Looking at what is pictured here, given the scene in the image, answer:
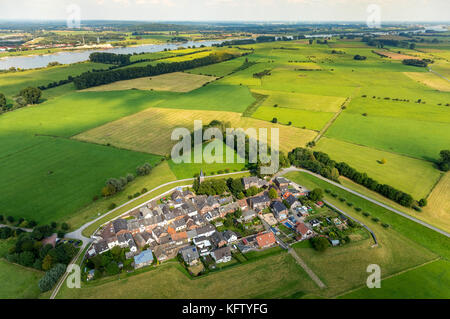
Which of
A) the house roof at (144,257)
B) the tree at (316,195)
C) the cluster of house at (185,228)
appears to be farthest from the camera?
the tree at (316,195)

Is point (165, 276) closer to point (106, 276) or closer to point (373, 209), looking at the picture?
point (106, 276)

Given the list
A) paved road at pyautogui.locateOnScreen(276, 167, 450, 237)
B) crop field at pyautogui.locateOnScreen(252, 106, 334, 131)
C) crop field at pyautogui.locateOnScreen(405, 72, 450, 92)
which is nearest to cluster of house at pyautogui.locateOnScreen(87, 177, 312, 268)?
paved road at pyautogui.locateOnScreen(276, 167, 450, 237)

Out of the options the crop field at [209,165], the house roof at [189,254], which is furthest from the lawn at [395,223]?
the house roof at [189,254]

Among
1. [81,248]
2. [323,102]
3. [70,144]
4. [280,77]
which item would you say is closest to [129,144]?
[70,144]

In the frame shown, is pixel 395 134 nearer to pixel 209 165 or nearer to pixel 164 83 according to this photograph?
pixel 209 165

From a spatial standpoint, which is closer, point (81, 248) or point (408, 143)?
point (81, 248)

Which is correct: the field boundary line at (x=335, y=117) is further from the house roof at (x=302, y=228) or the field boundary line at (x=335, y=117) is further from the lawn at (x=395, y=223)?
the house roof at (x=302, y=228)

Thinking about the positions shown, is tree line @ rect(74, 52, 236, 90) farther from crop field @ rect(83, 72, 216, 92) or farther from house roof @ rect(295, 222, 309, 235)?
house roof @ rect(295, 222, 309, 235)
